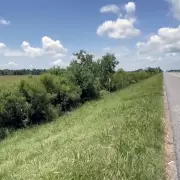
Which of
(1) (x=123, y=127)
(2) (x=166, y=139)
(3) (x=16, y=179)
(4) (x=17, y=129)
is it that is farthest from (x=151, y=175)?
(4) (x=17, y=129)

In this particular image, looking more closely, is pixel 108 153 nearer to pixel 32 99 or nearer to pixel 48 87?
pixel 32 99

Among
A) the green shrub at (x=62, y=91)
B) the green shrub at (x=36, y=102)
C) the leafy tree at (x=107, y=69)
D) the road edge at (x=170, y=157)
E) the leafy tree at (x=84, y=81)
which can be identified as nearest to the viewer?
the road edge at (x=170, y=157)

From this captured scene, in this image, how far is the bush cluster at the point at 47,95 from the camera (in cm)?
2252

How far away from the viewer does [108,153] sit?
6430 mm

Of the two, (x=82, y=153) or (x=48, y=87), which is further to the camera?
(x=48, y=87)

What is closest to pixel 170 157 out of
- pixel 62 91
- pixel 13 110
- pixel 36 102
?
pixel 13 110

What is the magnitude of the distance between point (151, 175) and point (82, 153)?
1685mm

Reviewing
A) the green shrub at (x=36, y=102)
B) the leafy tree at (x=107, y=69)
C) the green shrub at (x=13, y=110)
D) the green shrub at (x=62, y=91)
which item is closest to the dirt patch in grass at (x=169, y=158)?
the green shrub at (x=13, y=110)

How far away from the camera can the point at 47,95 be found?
26.8m

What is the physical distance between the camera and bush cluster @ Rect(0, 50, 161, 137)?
73.9 feet

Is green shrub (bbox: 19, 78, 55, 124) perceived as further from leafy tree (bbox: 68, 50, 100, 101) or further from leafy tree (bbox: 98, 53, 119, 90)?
leafy tree (bbox: 98, 53, 119, 90)

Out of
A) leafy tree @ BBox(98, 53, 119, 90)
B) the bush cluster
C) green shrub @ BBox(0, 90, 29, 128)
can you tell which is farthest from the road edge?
leafy tree @ BBox(98, 53, 119, 90)

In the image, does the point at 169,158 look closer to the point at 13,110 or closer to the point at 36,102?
the point at 13,110

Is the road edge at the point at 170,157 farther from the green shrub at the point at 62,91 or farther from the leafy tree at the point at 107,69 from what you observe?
the leafy tree at the point at 107,69
